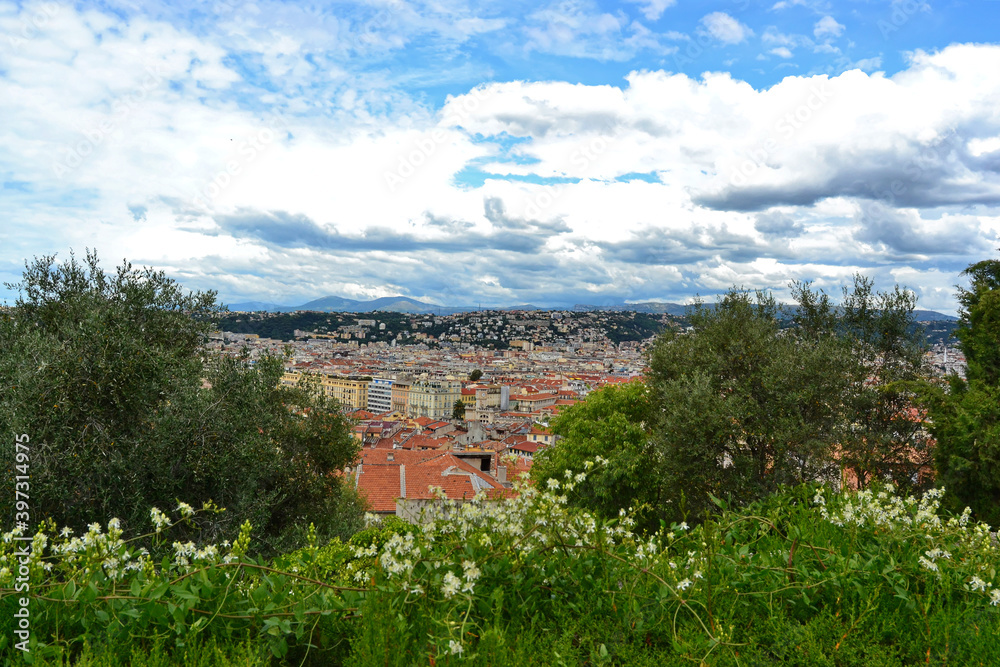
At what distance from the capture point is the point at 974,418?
12.0 m

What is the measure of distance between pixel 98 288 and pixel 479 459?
1676 inches

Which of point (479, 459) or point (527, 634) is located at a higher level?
point (527, 634)

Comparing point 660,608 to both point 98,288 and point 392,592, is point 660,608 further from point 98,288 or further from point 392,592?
point 98,288

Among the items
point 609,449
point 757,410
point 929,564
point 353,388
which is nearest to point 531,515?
point 929,564

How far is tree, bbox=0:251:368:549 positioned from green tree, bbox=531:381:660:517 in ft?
25.0

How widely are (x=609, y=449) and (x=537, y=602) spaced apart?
1446cm

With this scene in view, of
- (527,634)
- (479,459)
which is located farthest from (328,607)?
(479,459)

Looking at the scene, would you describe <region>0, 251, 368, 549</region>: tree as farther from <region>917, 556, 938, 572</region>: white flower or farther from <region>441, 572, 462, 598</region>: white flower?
<region>917, 556, 938, 572</region>: white flower

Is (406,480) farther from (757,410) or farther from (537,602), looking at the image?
(537,602)

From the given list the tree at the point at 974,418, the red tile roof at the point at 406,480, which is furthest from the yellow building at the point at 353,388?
the tree at the point at 974,418

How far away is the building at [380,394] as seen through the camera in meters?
148

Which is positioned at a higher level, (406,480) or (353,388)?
(406,480)

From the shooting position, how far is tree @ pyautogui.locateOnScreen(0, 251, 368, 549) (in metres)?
8.10

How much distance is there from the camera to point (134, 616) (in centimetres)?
219
